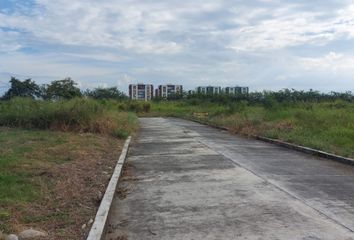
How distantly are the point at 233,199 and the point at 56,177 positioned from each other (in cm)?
360

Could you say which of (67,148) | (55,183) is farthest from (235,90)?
→ (55,183)

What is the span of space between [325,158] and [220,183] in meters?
5.77

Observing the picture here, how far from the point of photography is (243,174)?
10625 mm

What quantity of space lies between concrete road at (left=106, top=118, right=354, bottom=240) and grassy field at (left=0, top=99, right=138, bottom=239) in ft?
1.79

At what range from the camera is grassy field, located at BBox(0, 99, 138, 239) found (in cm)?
641

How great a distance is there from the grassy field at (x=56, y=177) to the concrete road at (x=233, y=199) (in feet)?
1.79

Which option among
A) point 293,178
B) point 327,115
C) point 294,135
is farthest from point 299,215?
point 327,115

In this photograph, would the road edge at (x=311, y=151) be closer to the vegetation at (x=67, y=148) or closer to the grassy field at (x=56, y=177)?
the vegetation at (x=67, y=148)

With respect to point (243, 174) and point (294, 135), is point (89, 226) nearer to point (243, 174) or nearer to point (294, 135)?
point (243, 174)

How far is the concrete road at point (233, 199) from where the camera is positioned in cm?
616

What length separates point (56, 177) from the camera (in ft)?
30.8

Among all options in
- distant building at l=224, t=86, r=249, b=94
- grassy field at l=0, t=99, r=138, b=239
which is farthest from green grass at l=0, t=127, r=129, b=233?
distant building at l=224, t=86, r=249, b=94

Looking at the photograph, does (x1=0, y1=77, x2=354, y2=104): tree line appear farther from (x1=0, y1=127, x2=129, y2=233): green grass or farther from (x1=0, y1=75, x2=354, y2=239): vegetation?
(x1=0, y1=127, x2=129, y2=233): green grass

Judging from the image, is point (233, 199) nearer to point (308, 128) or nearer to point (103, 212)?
point (103, 212)
